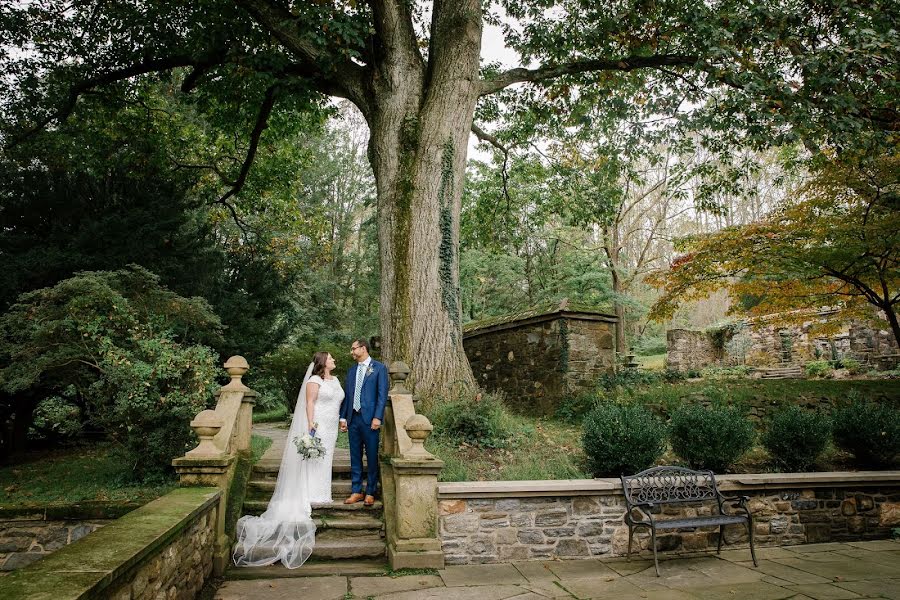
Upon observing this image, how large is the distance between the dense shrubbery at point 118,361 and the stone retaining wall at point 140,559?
2287mm

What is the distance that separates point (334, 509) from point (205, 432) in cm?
160

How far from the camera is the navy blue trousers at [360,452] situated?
5883 millimetres

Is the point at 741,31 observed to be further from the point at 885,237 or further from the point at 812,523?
the point at 812,523

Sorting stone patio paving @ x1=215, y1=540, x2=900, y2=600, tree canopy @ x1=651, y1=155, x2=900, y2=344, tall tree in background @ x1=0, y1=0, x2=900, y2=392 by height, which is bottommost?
stone patio paving @ x1=215, y1=540, x2=900, y2=600

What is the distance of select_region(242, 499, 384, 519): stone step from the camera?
5.64 metres

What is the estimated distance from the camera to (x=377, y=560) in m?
5.12

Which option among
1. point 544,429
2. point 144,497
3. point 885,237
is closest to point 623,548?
point 544,429

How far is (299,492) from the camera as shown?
5.62 metres

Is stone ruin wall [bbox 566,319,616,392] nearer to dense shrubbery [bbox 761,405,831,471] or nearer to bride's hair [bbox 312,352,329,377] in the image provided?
dense shrubbery [bbox 761,405,831,471]

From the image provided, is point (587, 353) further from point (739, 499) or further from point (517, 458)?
point (739, 499)

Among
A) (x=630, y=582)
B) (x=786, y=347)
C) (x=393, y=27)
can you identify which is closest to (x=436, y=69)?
(x=393, y=27)

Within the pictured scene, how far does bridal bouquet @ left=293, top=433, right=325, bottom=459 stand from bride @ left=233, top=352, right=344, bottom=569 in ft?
0.30

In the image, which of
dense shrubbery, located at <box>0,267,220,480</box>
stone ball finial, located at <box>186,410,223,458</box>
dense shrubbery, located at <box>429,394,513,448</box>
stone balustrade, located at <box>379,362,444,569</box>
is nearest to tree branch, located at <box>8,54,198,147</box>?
dense shrubbery, located at <box>0,267,220,480</box>

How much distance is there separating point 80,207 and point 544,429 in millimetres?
8824
